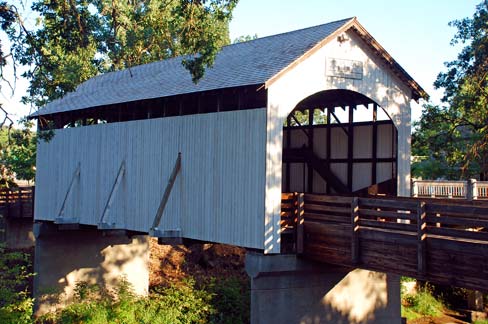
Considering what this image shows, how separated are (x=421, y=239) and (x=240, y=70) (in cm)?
638

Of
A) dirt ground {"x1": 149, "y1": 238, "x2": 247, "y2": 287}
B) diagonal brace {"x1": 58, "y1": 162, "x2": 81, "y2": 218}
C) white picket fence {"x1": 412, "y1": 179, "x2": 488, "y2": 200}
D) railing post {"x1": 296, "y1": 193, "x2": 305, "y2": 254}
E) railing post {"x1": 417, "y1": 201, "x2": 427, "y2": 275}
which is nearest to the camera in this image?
railing post {"x1": 417, "y1": 201, "x2": 427, "y2": 275}

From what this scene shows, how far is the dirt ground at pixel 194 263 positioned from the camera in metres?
29.8

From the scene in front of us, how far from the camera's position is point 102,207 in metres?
21.0

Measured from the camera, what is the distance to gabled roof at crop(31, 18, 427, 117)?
1505 centimetres

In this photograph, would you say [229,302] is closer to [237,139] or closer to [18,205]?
[237,139]

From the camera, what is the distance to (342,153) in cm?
1923

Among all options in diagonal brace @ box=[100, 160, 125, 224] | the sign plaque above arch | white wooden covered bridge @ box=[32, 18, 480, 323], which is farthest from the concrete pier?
the sign plaque above arch

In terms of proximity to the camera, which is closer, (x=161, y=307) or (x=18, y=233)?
(x=161, y=307)

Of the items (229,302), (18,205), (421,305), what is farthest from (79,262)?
(421,305)

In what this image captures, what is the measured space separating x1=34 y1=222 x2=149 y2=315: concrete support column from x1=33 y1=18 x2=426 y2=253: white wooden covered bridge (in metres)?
1.63

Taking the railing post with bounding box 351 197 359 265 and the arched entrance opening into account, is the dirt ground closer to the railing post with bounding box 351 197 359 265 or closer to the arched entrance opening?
the arched entrance opening

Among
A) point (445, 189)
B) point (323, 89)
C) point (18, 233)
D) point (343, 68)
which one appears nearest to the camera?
point (323, 89)

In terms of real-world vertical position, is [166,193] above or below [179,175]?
below

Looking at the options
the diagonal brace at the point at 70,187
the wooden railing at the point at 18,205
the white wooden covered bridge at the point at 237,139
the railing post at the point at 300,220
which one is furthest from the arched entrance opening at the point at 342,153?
the wooden railing at the point at 18,205
